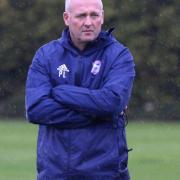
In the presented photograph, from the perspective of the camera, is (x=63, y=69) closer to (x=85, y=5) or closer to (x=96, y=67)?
(x=96, y=67)

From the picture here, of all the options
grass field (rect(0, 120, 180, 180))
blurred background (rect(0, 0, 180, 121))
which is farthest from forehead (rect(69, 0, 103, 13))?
blurred background (rect(0, 0, 180, 121))

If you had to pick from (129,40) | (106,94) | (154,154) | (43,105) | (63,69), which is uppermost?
(63,69)

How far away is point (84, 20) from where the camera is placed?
5953 millimetres

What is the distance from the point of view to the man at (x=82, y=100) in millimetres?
5855

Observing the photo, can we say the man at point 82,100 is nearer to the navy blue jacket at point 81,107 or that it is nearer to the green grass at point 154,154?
the navy blue jacket at point 81,107

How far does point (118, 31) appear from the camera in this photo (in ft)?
137

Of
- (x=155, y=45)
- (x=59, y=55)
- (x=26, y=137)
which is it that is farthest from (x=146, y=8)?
(x=59, y=55)

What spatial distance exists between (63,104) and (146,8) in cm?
3749

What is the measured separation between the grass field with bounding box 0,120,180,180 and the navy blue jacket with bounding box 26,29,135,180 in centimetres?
785

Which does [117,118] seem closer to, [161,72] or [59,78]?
[59,78]

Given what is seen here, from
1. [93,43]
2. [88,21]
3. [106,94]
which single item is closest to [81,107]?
[106,94]

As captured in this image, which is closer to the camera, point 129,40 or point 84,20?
point 84,20

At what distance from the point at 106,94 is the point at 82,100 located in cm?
15

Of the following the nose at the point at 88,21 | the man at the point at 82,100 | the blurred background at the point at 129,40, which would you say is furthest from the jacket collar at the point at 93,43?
the blurred background at the point at 129,40
